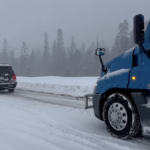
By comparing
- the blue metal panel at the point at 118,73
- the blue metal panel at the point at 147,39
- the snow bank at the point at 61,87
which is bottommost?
the snow bank at the point at 61,87

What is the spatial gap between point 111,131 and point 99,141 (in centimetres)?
48

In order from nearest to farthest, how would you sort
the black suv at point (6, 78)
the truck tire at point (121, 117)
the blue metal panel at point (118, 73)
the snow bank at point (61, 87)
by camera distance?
the truck tire at point (121, 117) < the blue metal panel at point (118, 73) < the black suv at point (6, 78) < the snow bank at point (61, 87)

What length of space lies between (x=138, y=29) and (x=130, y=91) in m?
1.29

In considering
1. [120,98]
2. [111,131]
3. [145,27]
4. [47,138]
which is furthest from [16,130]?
[145,27]

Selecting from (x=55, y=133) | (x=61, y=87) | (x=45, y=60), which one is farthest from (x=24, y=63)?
(x=55, y=133)

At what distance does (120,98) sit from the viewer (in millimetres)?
4344

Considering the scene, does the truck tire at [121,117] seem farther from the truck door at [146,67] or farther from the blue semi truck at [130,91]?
the truck door at [146,67]

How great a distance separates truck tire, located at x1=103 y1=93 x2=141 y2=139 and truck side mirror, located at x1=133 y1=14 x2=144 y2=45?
1209 millimetres

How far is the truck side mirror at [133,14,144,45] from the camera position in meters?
3.63

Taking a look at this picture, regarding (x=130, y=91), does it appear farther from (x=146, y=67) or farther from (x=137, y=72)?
(x=146, y=67)

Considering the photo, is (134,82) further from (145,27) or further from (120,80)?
(145,27)

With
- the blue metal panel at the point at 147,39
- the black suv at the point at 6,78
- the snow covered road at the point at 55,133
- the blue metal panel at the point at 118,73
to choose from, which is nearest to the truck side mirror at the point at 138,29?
the blue metal panel at the point at 147,39

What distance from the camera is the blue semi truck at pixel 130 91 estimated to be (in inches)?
154

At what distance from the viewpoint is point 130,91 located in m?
4.27
